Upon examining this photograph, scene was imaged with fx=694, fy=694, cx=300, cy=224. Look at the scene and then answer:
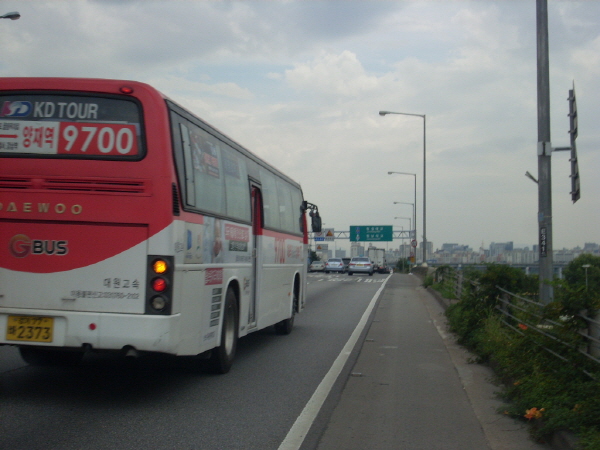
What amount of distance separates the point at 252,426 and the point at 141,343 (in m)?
1.27

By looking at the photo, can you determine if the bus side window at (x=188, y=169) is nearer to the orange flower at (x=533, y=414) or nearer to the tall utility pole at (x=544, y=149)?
the orange flower at (x=533, y=414)

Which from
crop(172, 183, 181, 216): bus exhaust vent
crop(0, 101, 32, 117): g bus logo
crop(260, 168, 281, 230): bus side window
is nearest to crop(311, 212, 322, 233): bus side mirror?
crop(260, 168, 281, 230): bus side window

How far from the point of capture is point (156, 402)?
6926 mm

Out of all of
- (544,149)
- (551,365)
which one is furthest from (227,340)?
(544,149)

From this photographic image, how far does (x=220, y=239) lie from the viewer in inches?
322

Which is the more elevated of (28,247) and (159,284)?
(28,247)

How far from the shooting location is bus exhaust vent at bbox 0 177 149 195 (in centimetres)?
654

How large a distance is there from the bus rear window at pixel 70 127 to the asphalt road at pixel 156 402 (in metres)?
2.40

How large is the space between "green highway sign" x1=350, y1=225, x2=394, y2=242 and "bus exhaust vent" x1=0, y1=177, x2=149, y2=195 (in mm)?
77157

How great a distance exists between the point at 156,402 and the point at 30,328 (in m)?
1.42

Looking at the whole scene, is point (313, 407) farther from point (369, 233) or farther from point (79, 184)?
point (369, 233)

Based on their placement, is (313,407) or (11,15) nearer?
(313,407)

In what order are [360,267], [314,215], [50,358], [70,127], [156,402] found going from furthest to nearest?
[360,267] → [314,215] → [50,358] → [156,402] → [70,127]

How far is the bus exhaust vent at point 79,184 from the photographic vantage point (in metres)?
6.54
